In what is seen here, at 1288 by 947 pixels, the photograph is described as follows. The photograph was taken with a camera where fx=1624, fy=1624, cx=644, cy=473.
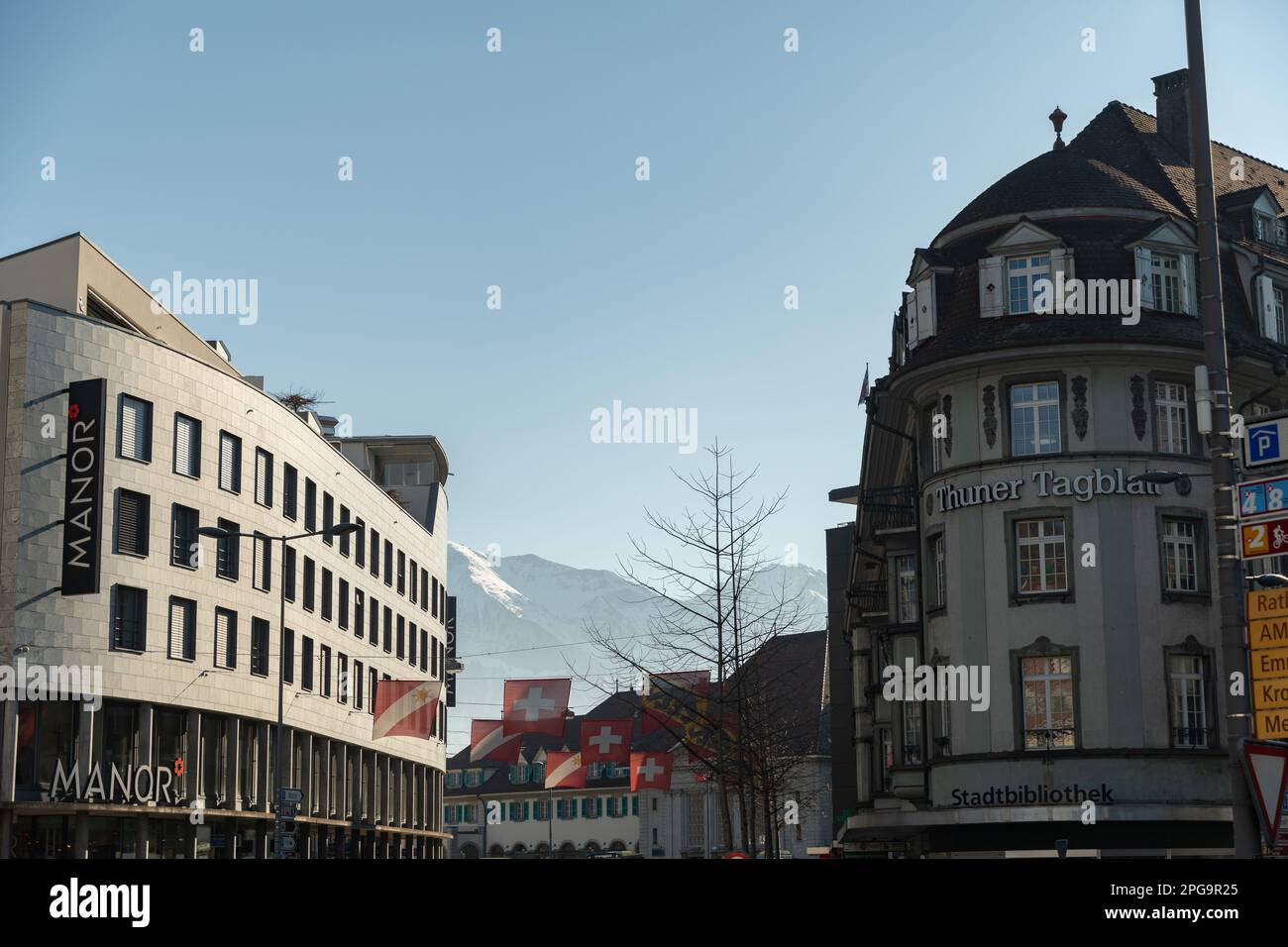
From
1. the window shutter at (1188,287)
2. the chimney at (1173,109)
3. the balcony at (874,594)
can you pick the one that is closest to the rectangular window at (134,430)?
the balcony at (874,594)

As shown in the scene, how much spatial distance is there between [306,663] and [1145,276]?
122 feet

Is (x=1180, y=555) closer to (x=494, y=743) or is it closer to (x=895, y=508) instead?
(x=895, y=508)

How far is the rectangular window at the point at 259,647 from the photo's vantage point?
189 feet

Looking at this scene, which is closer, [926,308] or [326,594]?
[926,308]

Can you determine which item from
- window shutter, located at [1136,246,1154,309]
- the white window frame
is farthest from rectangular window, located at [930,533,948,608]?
window shutter, located at [1136,246,1154,309]

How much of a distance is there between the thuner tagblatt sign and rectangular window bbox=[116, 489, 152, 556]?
1.74m

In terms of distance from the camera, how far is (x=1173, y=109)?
4678cm

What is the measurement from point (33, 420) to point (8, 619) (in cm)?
581

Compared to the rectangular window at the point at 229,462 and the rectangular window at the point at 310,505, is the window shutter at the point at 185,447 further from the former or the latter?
the rectangular window at the point at 310,505

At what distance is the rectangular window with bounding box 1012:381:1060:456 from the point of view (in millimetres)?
39062

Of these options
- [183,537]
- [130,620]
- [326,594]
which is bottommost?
[130,620]

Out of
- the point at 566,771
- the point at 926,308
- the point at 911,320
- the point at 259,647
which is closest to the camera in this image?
the point at 926,308

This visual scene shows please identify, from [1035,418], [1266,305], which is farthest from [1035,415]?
[1266,305]

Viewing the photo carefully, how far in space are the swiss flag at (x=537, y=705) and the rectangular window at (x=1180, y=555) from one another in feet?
77.2
